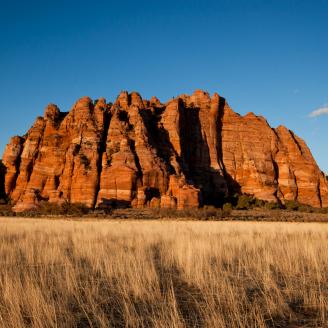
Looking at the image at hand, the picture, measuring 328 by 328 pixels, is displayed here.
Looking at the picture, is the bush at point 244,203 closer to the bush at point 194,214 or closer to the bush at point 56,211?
the bush at point 194,214

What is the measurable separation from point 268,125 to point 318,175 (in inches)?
741

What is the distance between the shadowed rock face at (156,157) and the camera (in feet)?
221

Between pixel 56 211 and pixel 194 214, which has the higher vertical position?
pixel 56 211

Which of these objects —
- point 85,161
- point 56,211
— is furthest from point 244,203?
point 56,211

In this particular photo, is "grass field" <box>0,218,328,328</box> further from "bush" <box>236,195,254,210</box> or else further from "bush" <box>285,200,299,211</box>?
Answer: "bush" <box>285,200,299,211</box>

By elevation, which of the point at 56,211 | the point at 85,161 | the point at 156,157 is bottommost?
the point at 56,211

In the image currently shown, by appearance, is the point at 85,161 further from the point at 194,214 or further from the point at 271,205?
the point at 271,205

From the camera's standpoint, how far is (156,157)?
72.2 metres

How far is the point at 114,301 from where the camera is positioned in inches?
194

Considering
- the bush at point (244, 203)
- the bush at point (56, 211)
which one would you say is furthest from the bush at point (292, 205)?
the bush at point (56, 211)

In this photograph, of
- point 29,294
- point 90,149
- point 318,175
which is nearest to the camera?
point 29,294

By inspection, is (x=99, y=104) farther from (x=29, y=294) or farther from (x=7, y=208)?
(x=29, y=294)

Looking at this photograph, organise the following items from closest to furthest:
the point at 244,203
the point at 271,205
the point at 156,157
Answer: the point at 156,157, the point at 271,205, the point at 244,203

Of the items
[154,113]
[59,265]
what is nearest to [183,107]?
[154,113]
